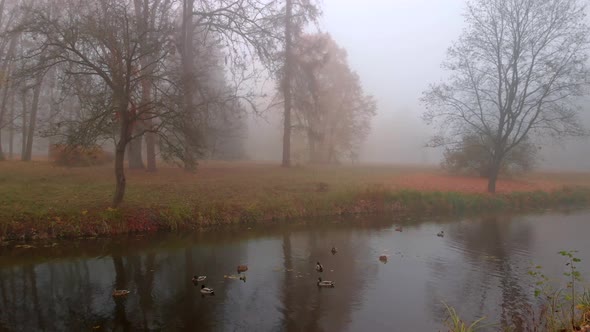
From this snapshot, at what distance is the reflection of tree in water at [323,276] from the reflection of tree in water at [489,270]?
1.98 meters

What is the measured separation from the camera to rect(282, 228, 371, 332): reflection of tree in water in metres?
8.30

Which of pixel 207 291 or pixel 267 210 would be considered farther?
pixel 267 210

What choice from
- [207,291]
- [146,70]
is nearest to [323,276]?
[207,291]

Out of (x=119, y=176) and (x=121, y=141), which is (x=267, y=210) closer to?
(x=119, y=176)

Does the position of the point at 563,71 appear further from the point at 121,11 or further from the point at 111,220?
the point at 111,220

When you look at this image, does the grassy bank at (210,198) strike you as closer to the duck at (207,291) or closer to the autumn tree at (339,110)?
the duck at (207,291)

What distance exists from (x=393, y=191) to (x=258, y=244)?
10.6 m

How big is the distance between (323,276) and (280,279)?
1.16 meters

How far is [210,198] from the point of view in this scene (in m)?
18.9

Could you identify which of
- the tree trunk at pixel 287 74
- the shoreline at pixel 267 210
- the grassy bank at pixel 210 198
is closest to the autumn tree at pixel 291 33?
the tree trunk at pixel 287 74

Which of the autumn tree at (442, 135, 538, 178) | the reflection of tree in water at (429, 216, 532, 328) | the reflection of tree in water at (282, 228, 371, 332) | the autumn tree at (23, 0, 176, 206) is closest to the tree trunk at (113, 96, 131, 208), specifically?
the autumn tree at (23, 0, 176, 206)

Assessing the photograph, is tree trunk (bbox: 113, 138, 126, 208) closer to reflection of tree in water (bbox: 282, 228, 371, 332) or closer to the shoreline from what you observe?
the shoreline

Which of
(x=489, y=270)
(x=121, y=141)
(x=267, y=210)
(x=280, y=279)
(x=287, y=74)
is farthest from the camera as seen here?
(x=287, y=74)

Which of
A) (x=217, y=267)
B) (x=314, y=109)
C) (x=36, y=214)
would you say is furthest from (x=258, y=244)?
(x=314, y=109)
